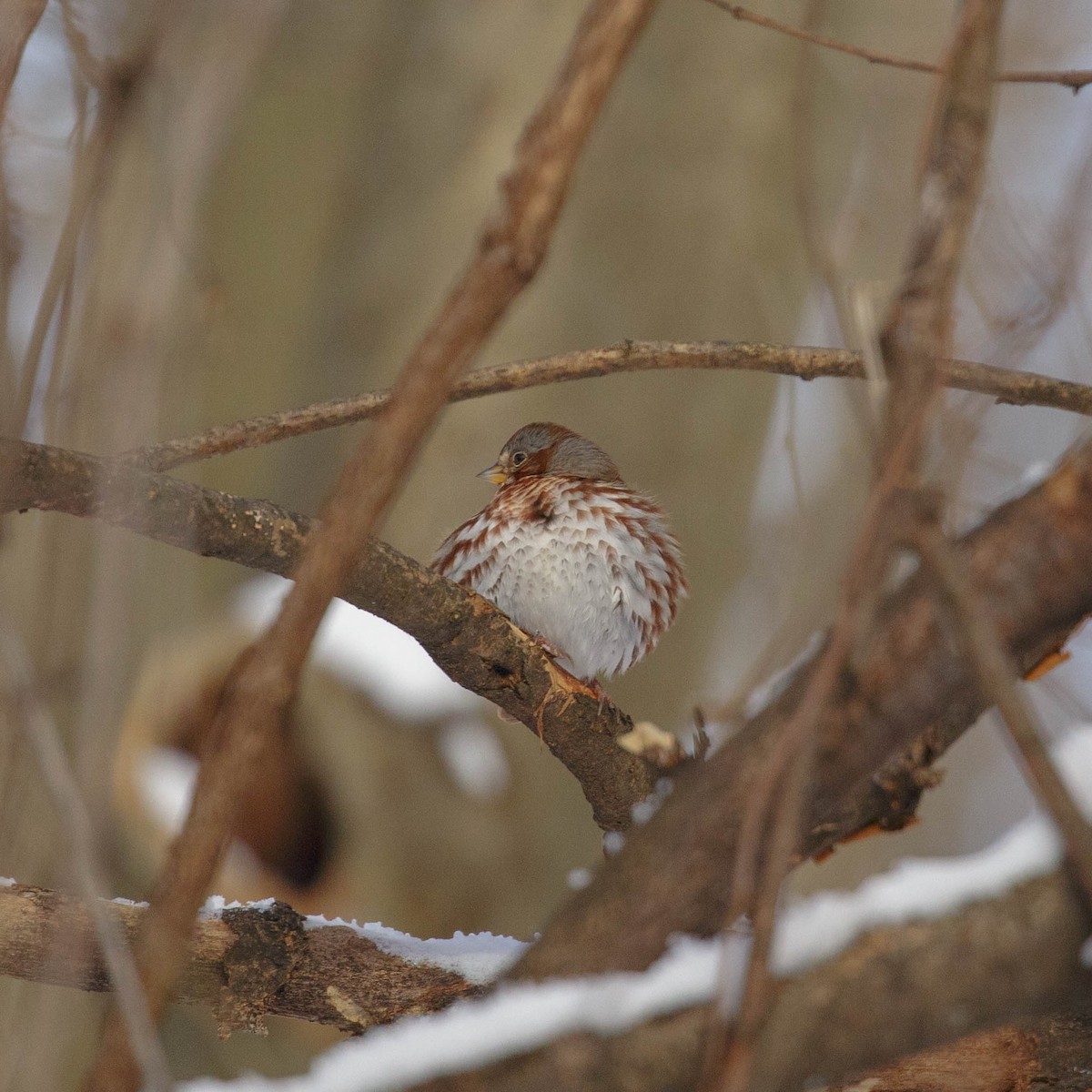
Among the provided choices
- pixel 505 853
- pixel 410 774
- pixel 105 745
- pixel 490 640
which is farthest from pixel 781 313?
pixel 505 853

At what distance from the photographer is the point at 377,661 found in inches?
187

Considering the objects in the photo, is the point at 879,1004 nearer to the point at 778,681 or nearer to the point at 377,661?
the point at 778,681

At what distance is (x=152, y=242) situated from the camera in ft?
3.80

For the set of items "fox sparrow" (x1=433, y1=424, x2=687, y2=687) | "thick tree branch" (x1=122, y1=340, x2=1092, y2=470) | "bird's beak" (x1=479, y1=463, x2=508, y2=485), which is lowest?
"thick tree branch" (x1=122, y1=340, x2=1092, y2=470)

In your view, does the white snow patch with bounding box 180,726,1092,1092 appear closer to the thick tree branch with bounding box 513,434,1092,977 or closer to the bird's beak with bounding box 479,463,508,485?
the thick tree branch with bounding box 513,434,1092,977

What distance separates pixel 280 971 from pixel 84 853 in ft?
4.69

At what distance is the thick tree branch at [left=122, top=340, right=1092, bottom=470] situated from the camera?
2113 millimetres

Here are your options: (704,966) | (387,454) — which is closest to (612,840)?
(704,966)

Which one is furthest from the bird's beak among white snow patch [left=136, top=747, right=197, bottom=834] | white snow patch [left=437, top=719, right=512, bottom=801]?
white snow patch [left=136, top=747, right=197, bottom=834]

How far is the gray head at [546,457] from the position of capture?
148 inches

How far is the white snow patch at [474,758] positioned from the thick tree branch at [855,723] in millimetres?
3775

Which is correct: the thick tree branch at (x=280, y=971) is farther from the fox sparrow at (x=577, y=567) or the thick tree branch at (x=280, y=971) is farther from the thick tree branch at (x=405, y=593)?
the fox sparrow at (x=577, y=567)

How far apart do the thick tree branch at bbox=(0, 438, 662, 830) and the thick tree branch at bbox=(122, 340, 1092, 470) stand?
0.50 feet

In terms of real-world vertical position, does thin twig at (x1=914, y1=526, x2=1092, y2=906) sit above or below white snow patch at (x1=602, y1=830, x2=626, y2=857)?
below
